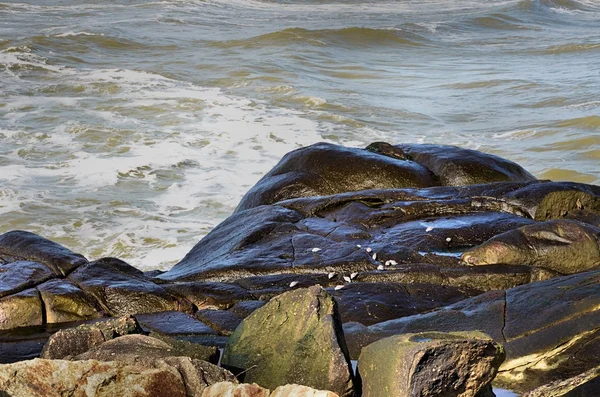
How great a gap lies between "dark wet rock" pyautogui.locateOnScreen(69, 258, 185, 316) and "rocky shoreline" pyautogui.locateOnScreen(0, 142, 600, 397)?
0.01 meters

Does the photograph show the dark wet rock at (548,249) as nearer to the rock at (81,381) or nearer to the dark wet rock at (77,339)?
the dark wet rock at (77,339)

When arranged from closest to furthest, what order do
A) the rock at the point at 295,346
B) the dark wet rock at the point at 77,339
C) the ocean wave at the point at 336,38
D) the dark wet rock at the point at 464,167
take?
the rock at the point at 295,346
the dark wet rock at the point at 77,339
the dark wet rock at the point at 464,167
the ocean wave at the point at 336,38

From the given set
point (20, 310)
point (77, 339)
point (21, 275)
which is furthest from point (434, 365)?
point (21, 275)

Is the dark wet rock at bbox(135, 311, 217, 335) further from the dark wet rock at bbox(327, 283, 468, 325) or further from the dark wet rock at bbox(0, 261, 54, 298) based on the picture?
the dark wet rock at bbox(327, 283, 468, 325)

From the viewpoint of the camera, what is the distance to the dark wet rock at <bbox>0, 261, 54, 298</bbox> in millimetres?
7102

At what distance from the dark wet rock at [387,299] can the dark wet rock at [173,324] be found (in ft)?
3.59

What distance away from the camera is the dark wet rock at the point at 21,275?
710 centimetres

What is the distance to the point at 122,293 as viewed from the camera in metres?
7.30

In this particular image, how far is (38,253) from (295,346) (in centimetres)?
354

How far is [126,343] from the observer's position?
5.41 meters

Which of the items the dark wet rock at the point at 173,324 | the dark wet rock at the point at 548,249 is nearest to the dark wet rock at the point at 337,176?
the dark wet rock at the point at 548,249

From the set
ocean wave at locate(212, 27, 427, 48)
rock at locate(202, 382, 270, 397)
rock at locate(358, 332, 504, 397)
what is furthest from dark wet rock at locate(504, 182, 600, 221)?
ocean wave at locate(212, 27, 427, 48)

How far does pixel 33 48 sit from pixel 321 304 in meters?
28.0

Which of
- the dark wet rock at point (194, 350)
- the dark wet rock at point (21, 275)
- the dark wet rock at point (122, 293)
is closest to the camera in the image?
the dark wet rock at point (194, 350)
